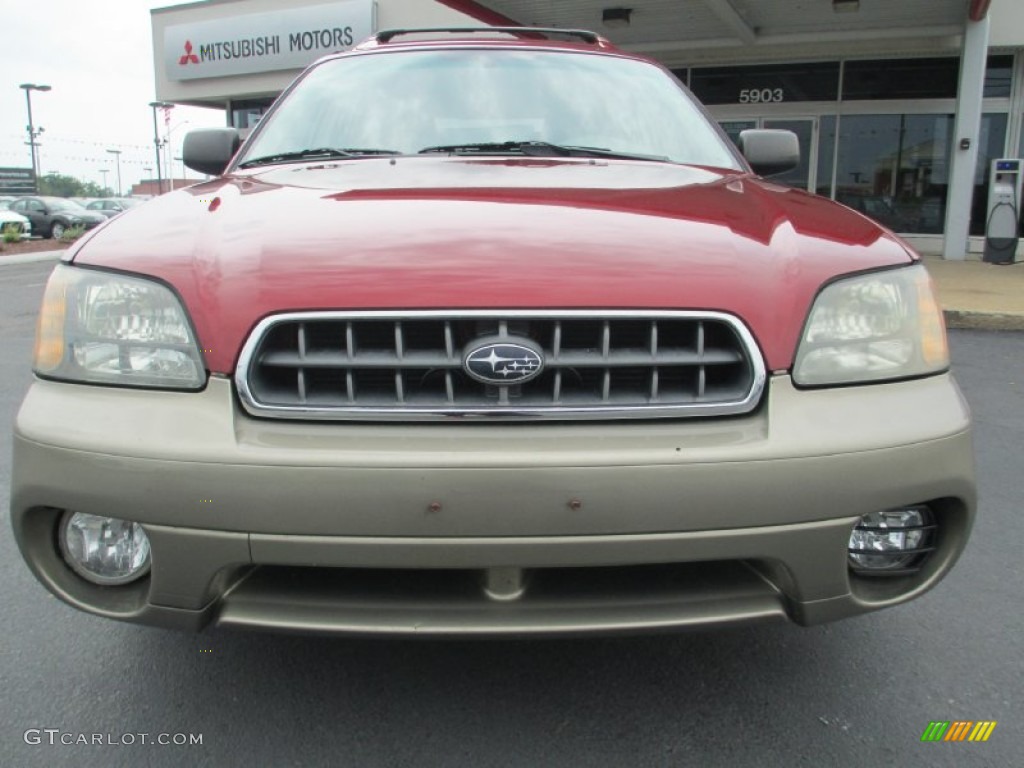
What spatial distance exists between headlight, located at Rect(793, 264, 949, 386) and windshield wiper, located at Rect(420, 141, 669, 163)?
1.04 meters

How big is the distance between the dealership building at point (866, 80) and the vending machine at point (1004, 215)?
370mm

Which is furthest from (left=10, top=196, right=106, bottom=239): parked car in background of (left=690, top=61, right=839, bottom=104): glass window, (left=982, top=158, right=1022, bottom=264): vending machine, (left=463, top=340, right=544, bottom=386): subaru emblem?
(left=463, top=340, right=544, bottom=386): subaru emblem

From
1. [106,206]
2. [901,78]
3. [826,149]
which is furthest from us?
[106,206]

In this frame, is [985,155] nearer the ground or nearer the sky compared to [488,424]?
nearer the sky

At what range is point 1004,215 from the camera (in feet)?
41.7

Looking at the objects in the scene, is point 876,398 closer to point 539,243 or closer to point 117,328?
point 539,243

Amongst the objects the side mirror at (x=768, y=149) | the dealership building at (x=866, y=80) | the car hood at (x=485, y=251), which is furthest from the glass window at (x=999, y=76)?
the car hood at (x=485, y=251)

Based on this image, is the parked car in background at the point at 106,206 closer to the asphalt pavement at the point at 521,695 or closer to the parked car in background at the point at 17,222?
the parked car in background at the point at 17,222

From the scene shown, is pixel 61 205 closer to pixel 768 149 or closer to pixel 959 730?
pixel 768 149

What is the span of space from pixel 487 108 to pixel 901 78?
545 inches

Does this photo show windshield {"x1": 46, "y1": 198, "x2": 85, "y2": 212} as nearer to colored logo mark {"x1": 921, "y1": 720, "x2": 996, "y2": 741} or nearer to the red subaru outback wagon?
the red subaru outback wagon

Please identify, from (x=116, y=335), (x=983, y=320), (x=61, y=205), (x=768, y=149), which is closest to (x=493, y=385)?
(x=116, y=335)

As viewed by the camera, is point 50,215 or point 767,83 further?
point 50,215

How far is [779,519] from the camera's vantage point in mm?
1587
